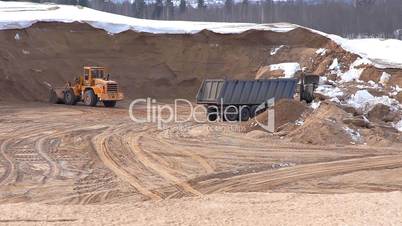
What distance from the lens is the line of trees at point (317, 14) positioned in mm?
80688

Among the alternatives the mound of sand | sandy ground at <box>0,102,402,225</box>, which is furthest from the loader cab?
the mound of sand

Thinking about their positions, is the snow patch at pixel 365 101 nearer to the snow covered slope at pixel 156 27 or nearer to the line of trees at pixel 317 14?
the snow covered slope at pixel 156 27

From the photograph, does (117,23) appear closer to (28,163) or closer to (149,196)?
(28,163)

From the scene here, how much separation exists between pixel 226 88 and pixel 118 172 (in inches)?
450

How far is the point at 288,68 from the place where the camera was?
38.2 m

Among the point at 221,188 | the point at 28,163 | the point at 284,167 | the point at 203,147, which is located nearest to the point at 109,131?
the point at 203,147

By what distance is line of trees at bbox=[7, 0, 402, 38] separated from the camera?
8069cm

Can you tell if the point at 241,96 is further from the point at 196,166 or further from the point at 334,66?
the point at 334,66

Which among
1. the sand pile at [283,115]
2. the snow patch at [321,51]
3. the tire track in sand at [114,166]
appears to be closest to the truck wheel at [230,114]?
the sand pile at [283,115]

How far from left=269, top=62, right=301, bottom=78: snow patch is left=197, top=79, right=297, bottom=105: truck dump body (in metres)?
12.0

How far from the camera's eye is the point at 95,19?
142 ft

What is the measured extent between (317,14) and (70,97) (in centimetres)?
5899

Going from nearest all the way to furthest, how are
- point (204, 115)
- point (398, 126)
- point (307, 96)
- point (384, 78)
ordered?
point (398, 126)
point (307, 96)
point (204, 115)
point (384, 78)

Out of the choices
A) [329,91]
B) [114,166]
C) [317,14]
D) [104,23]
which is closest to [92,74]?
[104,23]
